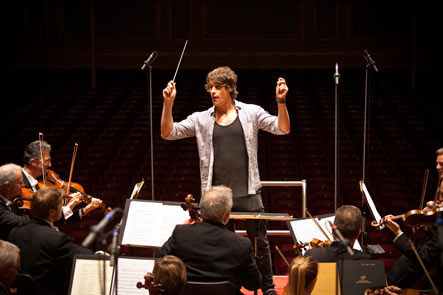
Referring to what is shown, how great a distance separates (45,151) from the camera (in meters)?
3.75

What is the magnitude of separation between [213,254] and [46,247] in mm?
935

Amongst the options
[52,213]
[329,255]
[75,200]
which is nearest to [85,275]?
[52,213]

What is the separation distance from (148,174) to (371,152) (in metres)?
Result: 3.04

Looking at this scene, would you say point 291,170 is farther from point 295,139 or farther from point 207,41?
point 207,41

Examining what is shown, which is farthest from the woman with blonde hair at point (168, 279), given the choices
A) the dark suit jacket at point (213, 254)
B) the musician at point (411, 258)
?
the musician at point (411, 258)

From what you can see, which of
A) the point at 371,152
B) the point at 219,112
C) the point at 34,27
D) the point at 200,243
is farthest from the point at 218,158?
the point at 34,27

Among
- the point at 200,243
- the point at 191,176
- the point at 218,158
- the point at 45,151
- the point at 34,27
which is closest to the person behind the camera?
the point at 200,243

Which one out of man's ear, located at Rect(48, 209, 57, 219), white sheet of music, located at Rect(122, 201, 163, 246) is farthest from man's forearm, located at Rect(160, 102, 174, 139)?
man's ear, located at Rect(48, 209, 57, 219)

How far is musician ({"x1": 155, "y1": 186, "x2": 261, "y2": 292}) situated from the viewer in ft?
7.98

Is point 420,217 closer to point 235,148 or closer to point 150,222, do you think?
point 235,148

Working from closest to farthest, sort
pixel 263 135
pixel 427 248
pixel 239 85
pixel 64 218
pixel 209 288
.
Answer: pixel 209 288
pixel 427 248
pixel 64 218
pixel 263 135
pixel 239 85

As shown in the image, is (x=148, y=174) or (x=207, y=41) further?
(x=207, y=41)

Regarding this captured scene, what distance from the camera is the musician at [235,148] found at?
311cm

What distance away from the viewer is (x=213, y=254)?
2439 mm
